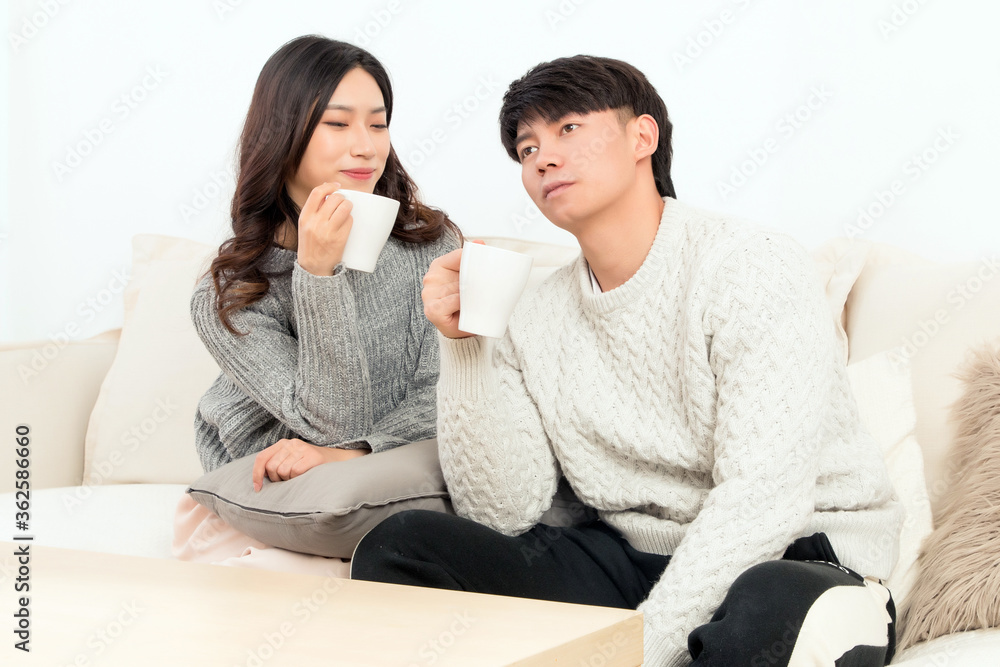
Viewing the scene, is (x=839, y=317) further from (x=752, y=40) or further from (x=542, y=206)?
(x=752, y=40)

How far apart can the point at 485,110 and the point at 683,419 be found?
1155 millimetres

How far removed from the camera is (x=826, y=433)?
1.13 meters

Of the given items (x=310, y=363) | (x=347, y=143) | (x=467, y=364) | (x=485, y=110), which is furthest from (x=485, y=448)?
(x=485, y=110)

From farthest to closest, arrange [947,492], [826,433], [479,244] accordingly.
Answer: [947,492]
[826,433]
[479,244]

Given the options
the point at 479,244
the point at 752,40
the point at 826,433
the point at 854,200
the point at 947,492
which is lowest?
the point at 947,492

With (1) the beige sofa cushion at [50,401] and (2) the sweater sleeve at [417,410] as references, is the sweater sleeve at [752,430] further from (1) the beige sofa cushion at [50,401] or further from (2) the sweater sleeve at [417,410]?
(1) the beige sofa cushion at [50,401]

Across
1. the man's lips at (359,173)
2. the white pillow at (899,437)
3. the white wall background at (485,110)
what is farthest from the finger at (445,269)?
the white wall background at (485,110)

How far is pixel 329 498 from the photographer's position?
1109 millimetres

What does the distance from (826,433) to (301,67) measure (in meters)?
0.96

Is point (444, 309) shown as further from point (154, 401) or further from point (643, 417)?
point (154, 401)

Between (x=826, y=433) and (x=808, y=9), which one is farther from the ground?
(x=808, y=9)

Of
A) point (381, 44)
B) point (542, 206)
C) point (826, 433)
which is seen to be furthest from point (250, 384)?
point (381, 44)

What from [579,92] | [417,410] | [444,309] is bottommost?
[417,410]

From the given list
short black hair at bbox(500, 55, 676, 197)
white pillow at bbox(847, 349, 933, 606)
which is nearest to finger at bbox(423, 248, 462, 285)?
short black hair at bbox(500, 55, 676, 197)
